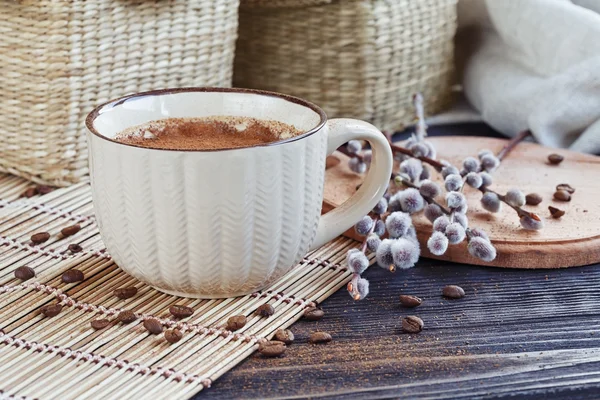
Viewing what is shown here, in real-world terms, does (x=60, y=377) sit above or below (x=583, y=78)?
below

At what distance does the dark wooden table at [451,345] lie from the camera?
726mm

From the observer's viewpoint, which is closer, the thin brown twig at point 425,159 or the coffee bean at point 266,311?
the coffee bean at point 266,311

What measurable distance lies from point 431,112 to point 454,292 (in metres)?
0.72

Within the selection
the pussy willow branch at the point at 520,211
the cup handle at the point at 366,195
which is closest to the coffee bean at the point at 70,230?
the cup handle at the point at 366,195

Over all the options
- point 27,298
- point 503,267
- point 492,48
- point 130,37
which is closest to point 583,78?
point 492,48

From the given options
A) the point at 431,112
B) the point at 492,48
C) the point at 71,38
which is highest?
the point at 71,38

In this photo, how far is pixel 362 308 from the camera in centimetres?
87

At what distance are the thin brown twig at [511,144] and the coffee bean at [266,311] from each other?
1.89 feet

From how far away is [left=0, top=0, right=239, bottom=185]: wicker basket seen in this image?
1079 millimetres

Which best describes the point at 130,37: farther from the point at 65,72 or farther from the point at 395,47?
the point at 395,47

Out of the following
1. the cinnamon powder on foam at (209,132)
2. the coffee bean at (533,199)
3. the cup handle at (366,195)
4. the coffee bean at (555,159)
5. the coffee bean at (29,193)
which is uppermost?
the cinnamon powder on foam at (209,132)

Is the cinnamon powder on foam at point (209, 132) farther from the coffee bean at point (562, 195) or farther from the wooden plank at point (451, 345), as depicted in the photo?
the coffee bean at point (562, 195)

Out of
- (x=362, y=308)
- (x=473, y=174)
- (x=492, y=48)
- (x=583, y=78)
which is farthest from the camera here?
(x=492, y=48)

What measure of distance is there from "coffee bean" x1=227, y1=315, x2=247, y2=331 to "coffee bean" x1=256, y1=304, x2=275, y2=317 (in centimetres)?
3
